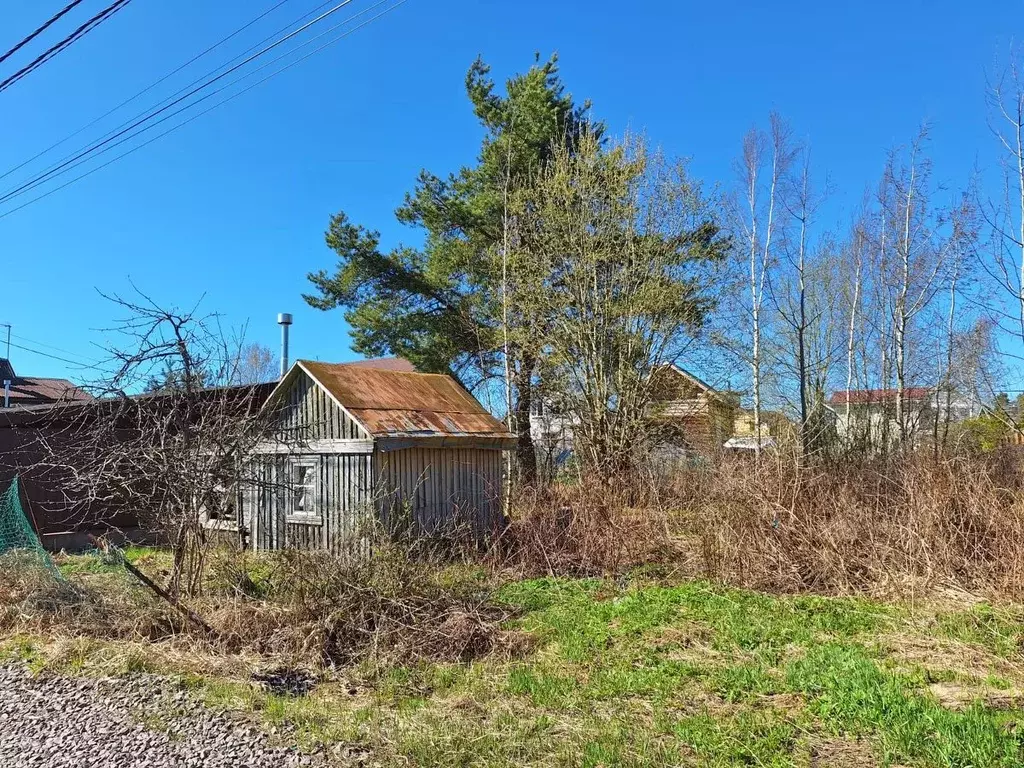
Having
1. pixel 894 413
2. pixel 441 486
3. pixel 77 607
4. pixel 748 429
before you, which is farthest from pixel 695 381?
pixel 77 607

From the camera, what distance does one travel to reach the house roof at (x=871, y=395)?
20.2 m

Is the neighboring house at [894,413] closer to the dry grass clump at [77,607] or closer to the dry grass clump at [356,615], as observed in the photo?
the dry grass clump at [356,615]

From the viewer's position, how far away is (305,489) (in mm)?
11945

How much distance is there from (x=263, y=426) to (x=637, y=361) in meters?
10.5

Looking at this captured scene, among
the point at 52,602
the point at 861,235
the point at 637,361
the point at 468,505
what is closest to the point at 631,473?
the point at 468,505

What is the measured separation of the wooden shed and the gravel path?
514 cm

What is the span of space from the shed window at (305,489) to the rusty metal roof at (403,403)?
1.38 meters

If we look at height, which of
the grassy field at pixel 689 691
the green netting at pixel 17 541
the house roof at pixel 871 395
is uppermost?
the house roof at pixel 871 395

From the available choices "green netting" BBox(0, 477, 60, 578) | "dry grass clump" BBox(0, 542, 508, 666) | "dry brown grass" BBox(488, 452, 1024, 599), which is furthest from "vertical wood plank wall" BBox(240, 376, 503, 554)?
"dry grass clump" BBox(0, 542, 508, 666)

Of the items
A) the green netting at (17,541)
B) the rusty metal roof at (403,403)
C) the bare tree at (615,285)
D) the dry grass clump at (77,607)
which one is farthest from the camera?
the bare tree at (615,285)

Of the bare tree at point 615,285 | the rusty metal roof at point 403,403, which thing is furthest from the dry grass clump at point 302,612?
the bare tree at point 615,285

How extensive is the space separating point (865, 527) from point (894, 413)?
1317 centimetres

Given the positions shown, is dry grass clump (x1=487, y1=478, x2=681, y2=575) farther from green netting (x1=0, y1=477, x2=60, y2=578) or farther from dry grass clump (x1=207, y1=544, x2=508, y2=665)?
green netting (x1=0, y1=477, x2=60, y2=578)

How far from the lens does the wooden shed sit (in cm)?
1116
